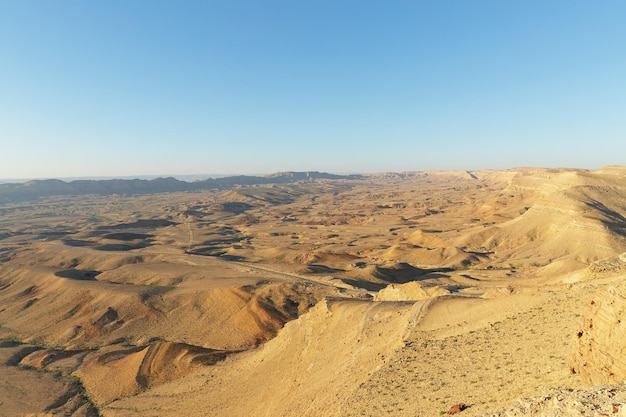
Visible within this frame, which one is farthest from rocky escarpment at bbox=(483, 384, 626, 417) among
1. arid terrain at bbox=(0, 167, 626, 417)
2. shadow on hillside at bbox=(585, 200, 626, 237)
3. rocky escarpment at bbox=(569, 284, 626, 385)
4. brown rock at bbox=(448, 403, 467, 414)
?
shadow on hillside at bbox=(585, 200, 626, 237)

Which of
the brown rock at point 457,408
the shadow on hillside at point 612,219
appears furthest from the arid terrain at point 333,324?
the shadow on hillside at point 612,219

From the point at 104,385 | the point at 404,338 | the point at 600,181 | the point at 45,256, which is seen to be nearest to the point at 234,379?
the point at 104,385

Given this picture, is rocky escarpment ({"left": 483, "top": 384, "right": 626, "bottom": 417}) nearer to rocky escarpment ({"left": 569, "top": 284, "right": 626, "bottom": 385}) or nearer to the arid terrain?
the arid terrain

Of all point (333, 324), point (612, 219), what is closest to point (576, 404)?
point (333, 324)

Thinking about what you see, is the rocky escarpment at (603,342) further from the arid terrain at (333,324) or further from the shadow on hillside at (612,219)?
the shadow on hillside at (612,219)

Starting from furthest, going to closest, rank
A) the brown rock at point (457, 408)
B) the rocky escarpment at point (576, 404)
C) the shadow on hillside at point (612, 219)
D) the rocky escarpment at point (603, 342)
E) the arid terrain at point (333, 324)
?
the shadow on hillside at point (612, 219), the arid terrain at point (333, 324), the brown rock at point (457, 408), the rocky escarpment at point (603, 342), the rocky escarpment at point (576, 404)

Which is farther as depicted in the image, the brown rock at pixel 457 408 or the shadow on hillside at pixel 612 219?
the shadow on hillside at pixel 612 219

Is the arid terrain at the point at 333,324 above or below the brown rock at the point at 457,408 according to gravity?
below

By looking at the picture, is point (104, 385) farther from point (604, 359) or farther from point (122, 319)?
point (604, 359)
